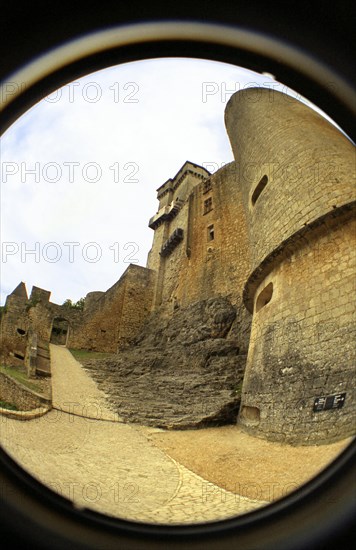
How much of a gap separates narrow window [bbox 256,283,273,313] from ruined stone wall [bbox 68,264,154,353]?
19.2 metres

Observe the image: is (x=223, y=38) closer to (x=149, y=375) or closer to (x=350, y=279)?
(x=350, y=279)

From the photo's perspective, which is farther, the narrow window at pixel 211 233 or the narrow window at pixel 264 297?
the narrow window at pixel 211 233

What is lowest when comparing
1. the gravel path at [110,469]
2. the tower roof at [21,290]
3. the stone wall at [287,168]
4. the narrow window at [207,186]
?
the gravel path at [110,469]

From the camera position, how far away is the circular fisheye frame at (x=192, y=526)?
Result: 4.12 feet

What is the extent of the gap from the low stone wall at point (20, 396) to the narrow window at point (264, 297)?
6209 mm

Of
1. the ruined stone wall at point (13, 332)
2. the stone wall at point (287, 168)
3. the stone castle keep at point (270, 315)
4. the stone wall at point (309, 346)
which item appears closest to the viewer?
the stone wall at point (309, 346)

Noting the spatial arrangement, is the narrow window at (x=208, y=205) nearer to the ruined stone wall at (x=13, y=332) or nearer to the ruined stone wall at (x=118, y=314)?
the ruined stone wall at (x=118, y=314)

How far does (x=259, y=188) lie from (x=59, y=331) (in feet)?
78.9

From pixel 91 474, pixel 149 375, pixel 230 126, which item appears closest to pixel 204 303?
pixel 149 375

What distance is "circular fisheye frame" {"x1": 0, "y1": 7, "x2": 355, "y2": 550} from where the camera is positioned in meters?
1.25

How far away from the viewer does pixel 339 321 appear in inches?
210

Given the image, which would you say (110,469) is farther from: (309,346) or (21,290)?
(21,290)

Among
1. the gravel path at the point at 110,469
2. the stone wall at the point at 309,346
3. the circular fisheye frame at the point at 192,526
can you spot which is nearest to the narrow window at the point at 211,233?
the stone wall at the point at 309,346

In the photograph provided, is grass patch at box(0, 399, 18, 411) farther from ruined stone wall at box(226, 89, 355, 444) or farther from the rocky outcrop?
ruined stone wall at box(226, 89, 355, 444)
